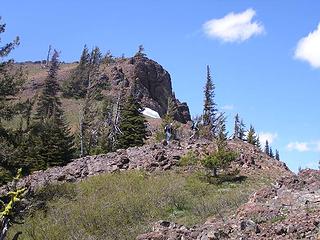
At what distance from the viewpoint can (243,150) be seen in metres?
29.2

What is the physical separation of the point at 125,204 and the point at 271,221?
26.7 feet

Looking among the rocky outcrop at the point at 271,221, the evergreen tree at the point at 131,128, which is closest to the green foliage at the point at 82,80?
the evergreen tree at the point at 131,128

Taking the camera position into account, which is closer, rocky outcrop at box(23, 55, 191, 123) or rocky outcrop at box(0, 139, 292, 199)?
rocky outcrop at box(0, 139, 292, 199)

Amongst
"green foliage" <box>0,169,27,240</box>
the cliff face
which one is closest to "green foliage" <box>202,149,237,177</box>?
"green foliage" <box>0,169,27,240</box>

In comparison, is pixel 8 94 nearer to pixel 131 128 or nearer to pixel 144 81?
pixel 131 128

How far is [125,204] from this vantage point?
1859 cm

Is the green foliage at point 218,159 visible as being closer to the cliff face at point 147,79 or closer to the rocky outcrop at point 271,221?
the rocky outcrop at point 271,221

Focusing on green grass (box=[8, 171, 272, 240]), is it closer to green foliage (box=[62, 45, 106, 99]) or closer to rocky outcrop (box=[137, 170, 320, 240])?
rocky outcrop (box=[137, 170, 320, 240])

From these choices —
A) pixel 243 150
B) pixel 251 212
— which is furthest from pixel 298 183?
→ pixel 243 150

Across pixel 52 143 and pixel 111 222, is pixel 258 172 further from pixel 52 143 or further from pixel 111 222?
pixel 52 143

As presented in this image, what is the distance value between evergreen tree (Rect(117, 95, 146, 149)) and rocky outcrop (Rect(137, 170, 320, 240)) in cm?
2517

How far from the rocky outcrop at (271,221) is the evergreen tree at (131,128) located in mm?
25171

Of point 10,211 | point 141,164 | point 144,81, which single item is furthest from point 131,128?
point 144,81

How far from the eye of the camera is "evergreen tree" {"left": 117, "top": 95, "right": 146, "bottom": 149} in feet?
129
